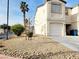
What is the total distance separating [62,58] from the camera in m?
12.9

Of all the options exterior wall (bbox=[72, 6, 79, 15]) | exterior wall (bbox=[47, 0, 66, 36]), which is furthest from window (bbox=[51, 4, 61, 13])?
exterior wall (bbox=[72, 6, 79, 15])

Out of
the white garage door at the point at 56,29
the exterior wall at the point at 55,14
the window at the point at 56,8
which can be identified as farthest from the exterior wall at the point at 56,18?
the window at the point at 56,8

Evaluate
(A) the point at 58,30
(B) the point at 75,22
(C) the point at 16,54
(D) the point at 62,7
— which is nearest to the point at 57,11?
(D) the point at 62,7

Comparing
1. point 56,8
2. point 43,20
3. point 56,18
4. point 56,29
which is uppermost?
point 56,8

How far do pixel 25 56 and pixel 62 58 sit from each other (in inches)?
121

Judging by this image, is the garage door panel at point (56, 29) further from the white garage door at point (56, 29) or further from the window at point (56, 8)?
the window at point (56, 8)

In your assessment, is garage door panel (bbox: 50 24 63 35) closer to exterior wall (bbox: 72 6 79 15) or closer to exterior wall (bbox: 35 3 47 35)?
exterior wall (bbox: 35 3 47 35)

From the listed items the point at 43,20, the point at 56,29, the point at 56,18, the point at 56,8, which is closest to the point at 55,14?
the point at 56,18

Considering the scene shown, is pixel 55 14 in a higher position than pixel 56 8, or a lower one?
lower

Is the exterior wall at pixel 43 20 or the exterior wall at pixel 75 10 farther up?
the exterior wall at pixel 75 10

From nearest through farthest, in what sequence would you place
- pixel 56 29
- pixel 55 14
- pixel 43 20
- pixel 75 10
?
pixel 55 14, pixel 56 29, pixel 43 20, pixel 75 10

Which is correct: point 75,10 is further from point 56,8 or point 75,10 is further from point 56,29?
point 56,29

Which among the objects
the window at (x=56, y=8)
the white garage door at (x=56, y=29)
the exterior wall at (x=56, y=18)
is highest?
the window at (x=56, y=8)

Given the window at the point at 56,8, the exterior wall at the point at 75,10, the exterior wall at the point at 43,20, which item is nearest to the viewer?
the window at the point at 56,8
